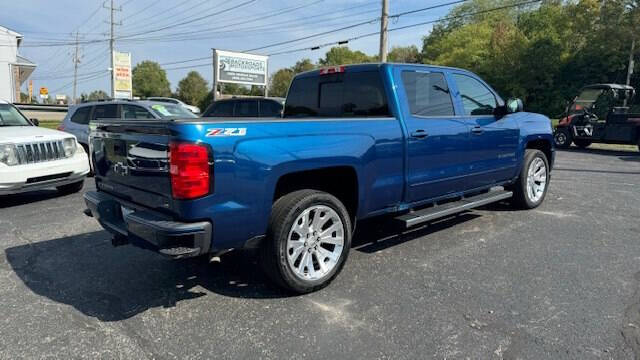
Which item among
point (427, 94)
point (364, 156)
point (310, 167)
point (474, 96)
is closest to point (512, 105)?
point (474, 96)

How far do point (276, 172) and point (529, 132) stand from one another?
14.1 feet

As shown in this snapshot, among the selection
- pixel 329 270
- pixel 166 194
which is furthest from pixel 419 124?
pixel 166 194

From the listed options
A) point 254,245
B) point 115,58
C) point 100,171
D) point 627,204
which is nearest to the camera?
point 254,245

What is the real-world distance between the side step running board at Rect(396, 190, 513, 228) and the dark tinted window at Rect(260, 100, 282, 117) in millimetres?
7076

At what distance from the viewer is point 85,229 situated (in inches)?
221

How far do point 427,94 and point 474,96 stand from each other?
983 mm

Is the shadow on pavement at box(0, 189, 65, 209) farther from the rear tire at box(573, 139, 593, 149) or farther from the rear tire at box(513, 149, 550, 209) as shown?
the rear tire at box(573, 139, 593, 149)

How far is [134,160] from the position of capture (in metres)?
3.48

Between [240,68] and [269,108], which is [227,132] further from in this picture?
[240,68]

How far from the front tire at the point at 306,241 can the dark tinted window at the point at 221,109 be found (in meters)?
9.49

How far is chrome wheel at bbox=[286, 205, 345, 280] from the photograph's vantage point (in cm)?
355

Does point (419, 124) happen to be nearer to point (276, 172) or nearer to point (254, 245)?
point (276, 172)

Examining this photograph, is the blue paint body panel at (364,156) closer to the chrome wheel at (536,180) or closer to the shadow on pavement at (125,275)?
the chrome wheel at (536,180)

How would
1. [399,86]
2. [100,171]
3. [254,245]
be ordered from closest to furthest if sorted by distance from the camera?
[254,245] → [100,171] → [399,86]
